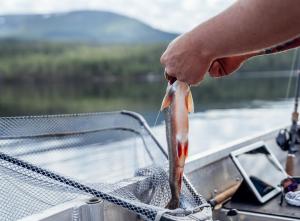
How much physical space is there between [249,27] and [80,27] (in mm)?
164213

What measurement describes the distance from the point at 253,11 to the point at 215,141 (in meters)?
16.8

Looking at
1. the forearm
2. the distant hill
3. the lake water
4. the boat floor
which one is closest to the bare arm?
the forearm

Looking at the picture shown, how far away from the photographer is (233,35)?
1299 mm

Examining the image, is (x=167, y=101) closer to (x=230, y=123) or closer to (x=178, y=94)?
(x=178, y=94)

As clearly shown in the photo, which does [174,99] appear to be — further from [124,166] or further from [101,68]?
[101,68]

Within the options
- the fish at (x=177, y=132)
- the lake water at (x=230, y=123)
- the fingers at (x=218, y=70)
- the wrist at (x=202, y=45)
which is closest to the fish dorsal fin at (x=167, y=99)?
the fish at (x=177, y=132)

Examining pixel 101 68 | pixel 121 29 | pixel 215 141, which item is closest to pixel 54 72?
pixel 101 68

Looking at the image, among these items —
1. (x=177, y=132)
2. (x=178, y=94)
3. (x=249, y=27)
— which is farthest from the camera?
(x=177, y=132)

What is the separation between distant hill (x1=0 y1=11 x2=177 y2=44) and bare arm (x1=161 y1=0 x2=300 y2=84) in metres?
133

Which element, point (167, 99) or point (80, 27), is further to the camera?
point (80, 27)

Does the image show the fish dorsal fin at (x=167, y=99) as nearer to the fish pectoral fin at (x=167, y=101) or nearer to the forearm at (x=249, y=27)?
the fish pectoral fin at (x=167, y=101)

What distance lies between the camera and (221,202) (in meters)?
3.23

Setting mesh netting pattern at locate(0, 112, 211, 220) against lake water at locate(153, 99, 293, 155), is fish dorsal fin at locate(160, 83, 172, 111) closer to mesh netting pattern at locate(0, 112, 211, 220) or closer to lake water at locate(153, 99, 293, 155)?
mesh netting pattern at locate(0, 112, 211, 220)

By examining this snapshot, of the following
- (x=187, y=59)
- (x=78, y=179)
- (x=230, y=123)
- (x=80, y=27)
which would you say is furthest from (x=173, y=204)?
(x=80, y=27)
